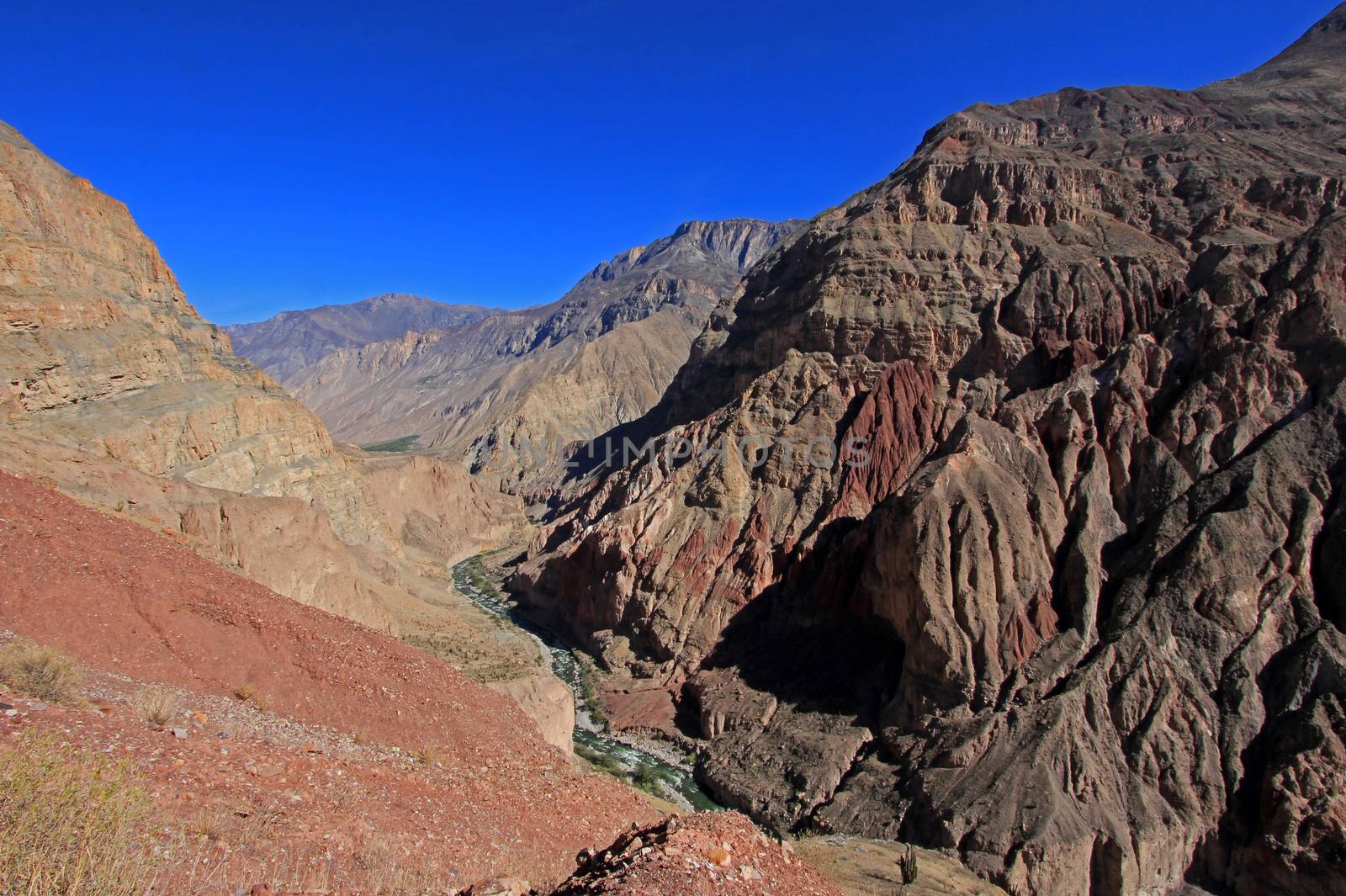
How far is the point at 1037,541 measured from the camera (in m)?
38.1

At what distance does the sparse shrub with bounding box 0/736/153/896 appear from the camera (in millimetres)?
7164

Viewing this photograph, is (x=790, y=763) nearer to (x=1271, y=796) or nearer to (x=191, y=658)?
(x=1271, y=796)

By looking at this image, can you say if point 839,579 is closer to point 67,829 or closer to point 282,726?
point 282,726

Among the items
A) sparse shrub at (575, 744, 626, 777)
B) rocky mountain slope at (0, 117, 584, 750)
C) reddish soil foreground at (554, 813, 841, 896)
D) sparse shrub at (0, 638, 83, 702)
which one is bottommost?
sparse shrub at (575, 744, 626, 777)

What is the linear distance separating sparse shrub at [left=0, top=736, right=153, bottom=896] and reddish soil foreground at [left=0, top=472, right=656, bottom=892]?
31.7 inches

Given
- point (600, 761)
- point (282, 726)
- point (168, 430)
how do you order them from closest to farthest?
point (282, 726), point (600, 761), point (168, 430)

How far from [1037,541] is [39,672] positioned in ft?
123

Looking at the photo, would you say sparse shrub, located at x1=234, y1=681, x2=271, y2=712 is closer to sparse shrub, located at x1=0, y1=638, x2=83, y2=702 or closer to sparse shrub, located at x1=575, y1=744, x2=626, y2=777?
sparse shrub, located at x1=0, y1=638, x2=83, y2=702

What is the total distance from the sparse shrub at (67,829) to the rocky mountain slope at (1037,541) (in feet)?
89.5

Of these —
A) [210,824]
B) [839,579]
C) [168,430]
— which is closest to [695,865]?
[210,824]

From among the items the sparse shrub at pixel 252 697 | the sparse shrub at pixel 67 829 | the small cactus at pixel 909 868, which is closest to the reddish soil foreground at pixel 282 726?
the sparse shrub at pixel 252 697

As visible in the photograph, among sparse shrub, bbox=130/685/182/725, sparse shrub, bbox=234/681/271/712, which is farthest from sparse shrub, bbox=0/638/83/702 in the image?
sparse shrub, bbox=234/681/271/712

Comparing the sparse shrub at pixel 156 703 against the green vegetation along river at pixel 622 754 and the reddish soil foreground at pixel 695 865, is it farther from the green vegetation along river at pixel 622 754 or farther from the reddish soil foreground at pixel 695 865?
the green vegetation along river at pixel 622 754

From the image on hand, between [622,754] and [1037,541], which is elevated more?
[1037,541]
